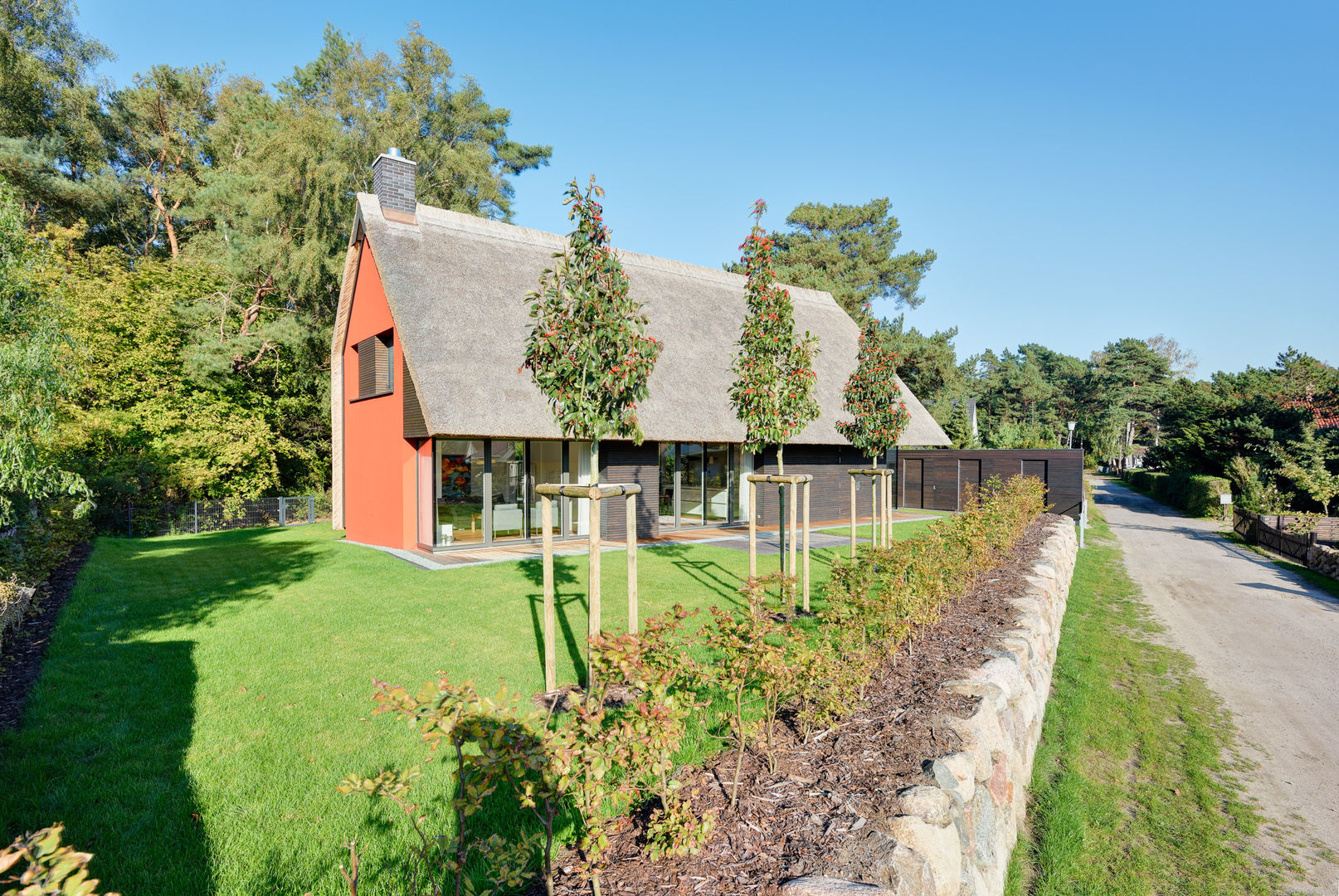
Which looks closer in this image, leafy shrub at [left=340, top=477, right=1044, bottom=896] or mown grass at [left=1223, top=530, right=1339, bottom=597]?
leafy shrub at [left=340, top=477, right=1044, bottom=896]

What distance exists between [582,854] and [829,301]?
2365 centimetres

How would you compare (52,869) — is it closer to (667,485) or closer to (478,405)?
(478,405)

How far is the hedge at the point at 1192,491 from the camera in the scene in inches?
958

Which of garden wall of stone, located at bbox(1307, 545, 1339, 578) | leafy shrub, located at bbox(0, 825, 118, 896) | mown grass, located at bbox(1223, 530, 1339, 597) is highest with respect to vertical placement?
leafy shrub, located at bbox(0, 825, 118, 896)

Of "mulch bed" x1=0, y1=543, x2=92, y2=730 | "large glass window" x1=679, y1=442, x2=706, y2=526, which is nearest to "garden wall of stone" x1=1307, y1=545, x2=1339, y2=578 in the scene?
"large glass window" x1=679, y1=442, x2=706, y2=526

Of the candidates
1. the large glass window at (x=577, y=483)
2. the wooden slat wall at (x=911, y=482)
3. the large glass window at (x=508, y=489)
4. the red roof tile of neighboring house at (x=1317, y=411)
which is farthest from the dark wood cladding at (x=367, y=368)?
the red roof tile of neighboring house at (x=1317, y=411)

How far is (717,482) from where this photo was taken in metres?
17.6

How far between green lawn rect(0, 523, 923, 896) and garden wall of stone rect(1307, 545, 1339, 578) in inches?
433

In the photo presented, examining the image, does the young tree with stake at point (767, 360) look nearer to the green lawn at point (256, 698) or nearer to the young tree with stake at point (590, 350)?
the green lawn at point (256, 698)

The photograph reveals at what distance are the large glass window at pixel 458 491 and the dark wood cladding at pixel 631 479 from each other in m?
2.88

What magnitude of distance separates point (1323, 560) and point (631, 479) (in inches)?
595

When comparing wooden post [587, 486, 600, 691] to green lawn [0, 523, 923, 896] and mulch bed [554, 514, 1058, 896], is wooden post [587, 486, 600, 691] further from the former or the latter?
mulch bed [554, 514, 1058, 896]

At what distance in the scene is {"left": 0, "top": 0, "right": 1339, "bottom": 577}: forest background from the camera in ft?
63.0

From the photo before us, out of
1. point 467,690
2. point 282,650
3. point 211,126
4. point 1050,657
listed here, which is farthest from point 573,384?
point 211,126
